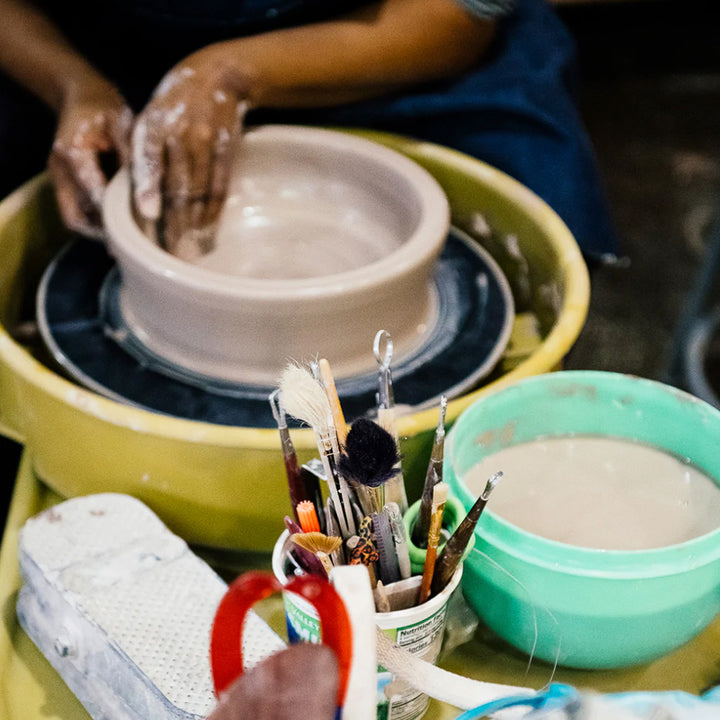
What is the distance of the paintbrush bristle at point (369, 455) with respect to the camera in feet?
1.55

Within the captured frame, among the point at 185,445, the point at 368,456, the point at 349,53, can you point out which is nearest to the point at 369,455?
the point at 368,456

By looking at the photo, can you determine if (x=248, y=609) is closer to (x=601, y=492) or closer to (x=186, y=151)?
(x=601, y=492)

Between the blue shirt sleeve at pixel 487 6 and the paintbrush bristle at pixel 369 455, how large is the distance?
2.23 ft

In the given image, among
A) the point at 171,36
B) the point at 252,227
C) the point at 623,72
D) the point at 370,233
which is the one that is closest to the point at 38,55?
the point at 171,36

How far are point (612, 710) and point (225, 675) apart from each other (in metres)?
0.20

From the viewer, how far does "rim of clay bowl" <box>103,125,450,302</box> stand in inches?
29.2

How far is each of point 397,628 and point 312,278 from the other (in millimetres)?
428

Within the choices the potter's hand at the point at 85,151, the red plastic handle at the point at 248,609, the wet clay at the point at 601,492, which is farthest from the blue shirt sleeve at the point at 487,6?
the red plastic handle at the point at 248,609

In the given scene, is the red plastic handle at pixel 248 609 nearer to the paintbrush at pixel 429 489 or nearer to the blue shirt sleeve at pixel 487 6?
the paintbrush at pixel 429 489

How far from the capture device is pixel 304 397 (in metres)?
0.49

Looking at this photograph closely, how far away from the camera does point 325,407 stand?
0.50 metres

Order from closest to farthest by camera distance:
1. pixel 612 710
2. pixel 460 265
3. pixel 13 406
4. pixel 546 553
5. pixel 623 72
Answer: pixel 612 710
pixel 546 553
pixel 13 406
pixel 460 265
pixel 623 72

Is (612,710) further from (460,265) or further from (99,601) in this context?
(460,265)

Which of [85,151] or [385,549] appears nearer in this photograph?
[385,549]
